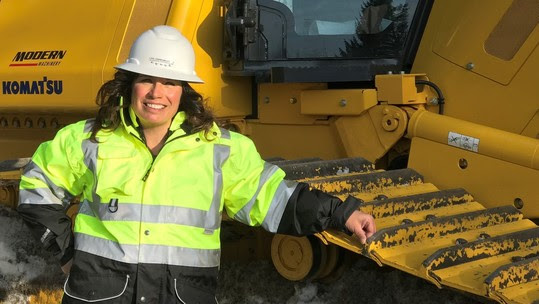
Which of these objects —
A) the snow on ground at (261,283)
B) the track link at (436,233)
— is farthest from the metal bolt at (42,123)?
the track link at (436,233)

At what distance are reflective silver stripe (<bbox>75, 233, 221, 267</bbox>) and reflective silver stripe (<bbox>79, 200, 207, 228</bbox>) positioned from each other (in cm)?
8

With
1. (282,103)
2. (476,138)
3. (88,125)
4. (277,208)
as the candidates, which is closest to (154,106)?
(88,125)

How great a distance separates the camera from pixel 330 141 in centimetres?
431

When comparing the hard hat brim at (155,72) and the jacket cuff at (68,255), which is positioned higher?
the hard hat brim at (155,72)

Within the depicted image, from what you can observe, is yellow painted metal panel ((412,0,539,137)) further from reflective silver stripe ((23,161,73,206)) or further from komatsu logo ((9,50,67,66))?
komatsu logo ((9,50,67,66))

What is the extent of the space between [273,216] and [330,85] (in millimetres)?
1556

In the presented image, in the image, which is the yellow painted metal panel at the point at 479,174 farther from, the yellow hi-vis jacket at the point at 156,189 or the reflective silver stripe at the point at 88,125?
the reflective silver stripe at the point at 88,125

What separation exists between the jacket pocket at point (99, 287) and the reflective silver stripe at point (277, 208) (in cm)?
54

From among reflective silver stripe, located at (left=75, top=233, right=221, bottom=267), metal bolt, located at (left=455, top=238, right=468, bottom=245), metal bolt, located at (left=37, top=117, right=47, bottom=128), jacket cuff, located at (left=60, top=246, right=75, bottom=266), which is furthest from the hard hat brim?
metal bolt, located at (left=37, top=117, right=47, bottom=128)

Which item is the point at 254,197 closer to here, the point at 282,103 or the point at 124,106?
the point at 124,106

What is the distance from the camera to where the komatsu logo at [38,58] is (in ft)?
16.0

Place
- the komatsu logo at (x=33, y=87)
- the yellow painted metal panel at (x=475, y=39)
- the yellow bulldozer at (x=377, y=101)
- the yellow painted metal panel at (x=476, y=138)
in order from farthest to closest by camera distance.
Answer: the komatsu logo at (x=33, y=87), the yellow painted metal panel at (x=475, y=39), the yellow painted metal panel at (x=476, y=138), the yellow bulldozer at (x=377, y=101)

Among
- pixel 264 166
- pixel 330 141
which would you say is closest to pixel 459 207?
pixel 330 141

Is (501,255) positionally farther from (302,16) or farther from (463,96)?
(302,16)
